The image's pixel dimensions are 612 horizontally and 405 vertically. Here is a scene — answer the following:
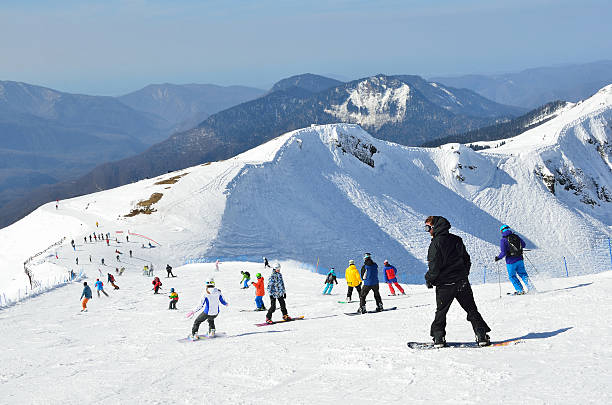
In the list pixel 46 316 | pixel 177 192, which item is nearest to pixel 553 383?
pixel 46 316

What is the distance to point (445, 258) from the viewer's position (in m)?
9.42

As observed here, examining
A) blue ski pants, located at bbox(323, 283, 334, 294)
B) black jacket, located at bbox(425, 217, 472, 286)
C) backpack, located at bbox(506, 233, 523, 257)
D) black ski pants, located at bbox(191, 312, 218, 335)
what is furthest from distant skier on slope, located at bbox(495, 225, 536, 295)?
blue ski pants, located at bbox(323, 283, 334, 294)

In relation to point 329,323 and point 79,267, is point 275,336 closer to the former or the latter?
point 329,323

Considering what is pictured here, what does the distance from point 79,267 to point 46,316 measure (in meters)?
25.5

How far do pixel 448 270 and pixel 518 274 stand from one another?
736 cm

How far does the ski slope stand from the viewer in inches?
307

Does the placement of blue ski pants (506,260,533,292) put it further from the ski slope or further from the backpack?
the ski slope

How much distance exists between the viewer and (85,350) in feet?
49.1

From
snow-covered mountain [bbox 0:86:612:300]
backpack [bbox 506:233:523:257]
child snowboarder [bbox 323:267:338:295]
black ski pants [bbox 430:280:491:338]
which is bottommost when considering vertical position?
child snowboarder [bbox 323:267:338:295]

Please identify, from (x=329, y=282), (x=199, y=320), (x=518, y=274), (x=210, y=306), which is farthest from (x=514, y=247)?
(x=329, y=282)

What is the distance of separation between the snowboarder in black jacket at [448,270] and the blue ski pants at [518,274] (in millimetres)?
6212

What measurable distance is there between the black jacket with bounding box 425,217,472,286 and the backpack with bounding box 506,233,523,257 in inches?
249

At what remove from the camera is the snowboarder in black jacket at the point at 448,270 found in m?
9.42

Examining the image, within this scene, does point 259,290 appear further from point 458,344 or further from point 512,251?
point 458,344
